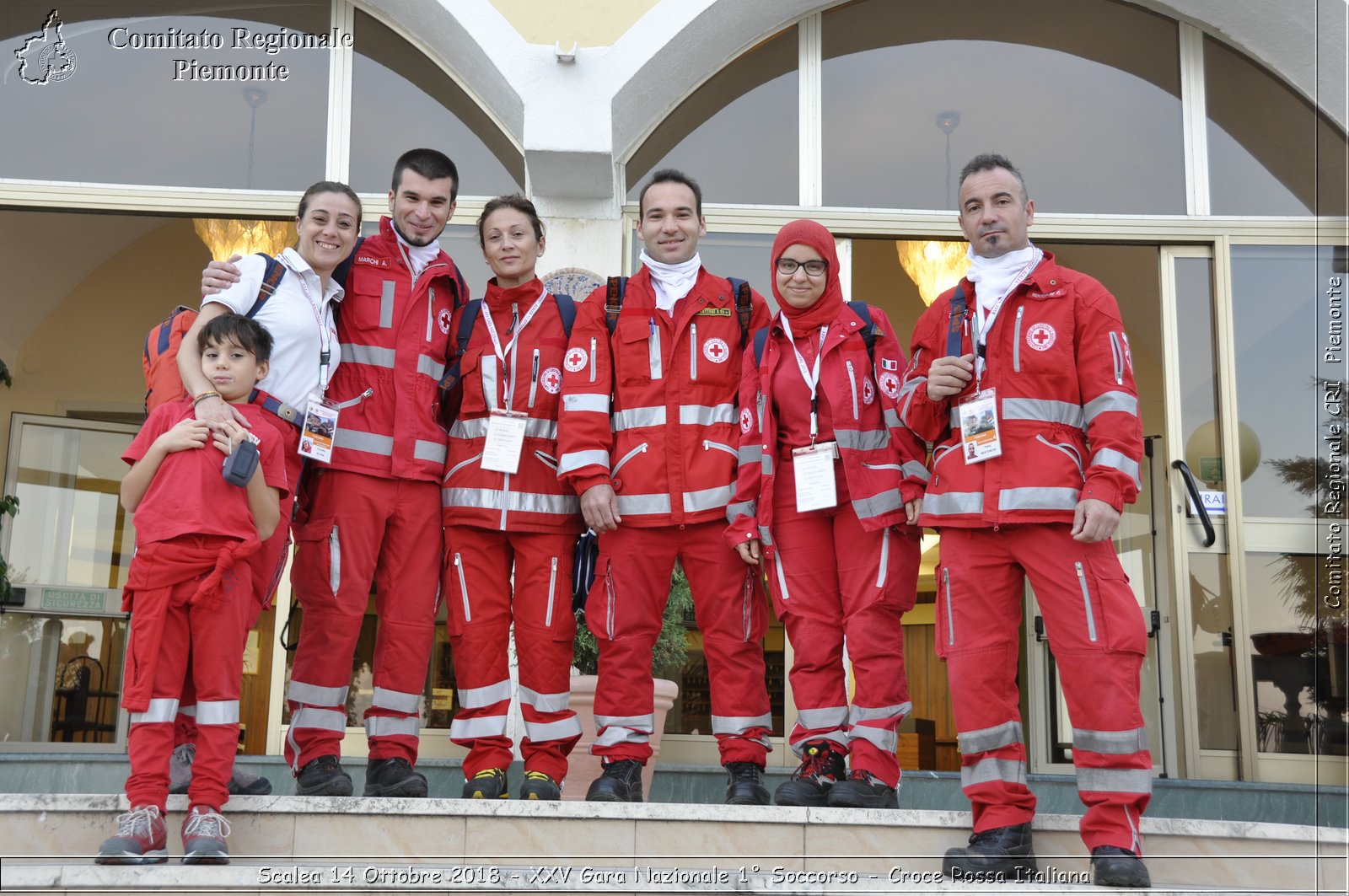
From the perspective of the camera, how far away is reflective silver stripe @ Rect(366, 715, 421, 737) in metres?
4.10

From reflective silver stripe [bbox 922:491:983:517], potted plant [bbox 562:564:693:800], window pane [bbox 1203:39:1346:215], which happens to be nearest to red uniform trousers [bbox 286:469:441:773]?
potted plant [bbox 562:564:693:800]

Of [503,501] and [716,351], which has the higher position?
[716,351]

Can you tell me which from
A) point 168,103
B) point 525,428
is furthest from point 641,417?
point 168,103

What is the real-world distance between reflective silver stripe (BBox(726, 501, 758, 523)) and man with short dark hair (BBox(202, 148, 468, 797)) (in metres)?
1.08

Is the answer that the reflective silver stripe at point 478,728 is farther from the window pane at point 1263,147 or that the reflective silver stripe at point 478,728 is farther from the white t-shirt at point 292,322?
the window pane at point 1263,147

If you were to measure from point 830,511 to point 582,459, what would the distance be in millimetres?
911

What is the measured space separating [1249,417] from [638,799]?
4.28m

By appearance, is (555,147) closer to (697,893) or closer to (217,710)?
(217,710)

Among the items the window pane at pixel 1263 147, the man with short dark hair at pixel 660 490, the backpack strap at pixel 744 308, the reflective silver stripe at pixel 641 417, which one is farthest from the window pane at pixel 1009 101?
the reflective silver stripe at pixel 641 417

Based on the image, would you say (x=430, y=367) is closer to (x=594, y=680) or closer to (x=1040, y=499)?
(x=594, y=680)

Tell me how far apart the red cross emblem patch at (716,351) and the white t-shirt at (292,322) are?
4.41 feet

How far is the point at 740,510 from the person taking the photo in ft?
13.6

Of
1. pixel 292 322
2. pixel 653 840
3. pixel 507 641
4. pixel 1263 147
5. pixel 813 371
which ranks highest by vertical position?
pixel 1263 147

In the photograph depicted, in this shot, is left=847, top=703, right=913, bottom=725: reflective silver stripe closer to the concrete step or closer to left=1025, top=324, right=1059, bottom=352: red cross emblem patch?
the concrete step
